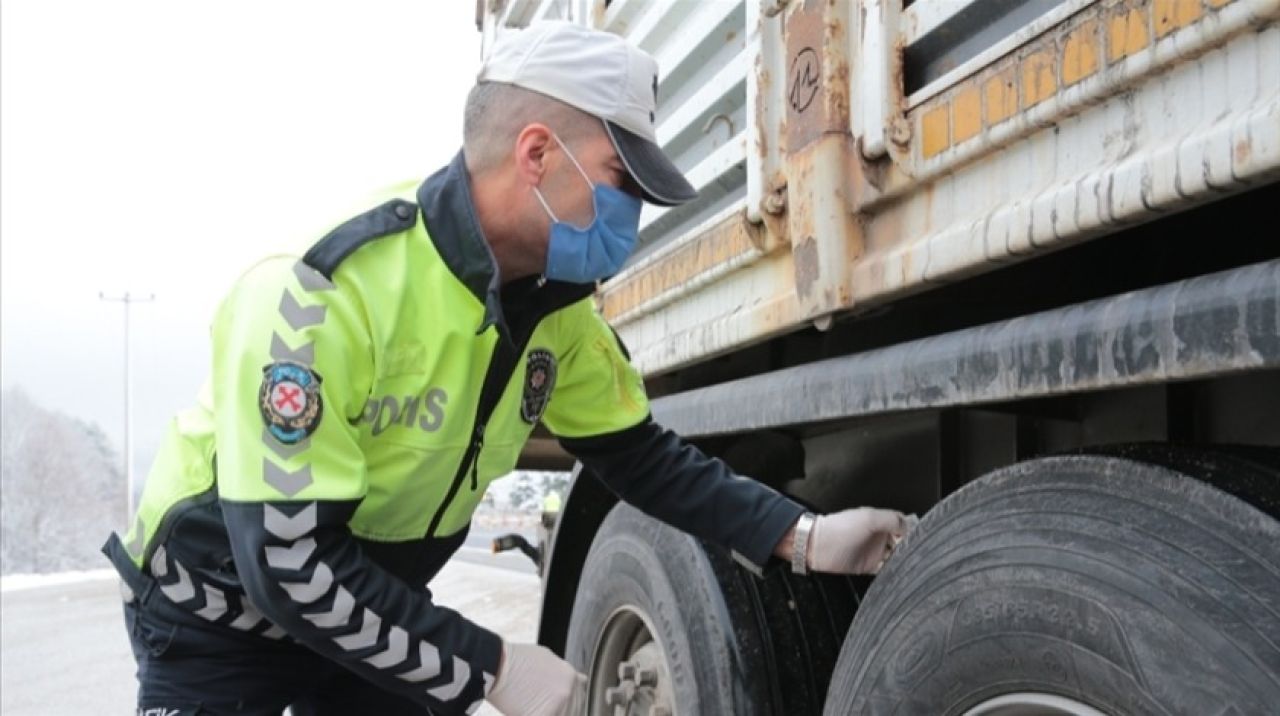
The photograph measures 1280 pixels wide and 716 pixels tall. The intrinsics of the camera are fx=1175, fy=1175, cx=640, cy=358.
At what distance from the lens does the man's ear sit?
172 cm

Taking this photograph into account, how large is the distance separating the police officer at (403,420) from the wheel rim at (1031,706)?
0.62 meters

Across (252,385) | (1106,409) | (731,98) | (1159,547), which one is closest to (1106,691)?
(1159,547)

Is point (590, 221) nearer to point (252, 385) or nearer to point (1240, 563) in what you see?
point (252, 385)

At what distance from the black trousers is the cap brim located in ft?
3.28

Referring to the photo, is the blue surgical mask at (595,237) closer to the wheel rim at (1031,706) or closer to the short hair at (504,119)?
the short hair at (504,119)

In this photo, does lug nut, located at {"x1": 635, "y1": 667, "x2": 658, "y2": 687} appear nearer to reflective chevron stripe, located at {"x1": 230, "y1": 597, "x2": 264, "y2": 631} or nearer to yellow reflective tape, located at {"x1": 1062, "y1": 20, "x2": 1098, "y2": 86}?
Answer: reflective chevron stripe, located at {"x1": 230, "y1": 597, "x2": 264, "y2": 631}

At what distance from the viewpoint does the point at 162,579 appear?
1.92 meters

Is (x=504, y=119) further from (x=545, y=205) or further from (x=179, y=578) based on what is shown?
(x=179, y=578)

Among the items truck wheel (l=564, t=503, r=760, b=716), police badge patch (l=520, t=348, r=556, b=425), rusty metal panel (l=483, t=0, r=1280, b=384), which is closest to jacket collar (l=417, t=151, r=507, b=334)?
police badge patch (l=520, t=348, r=556, b=425)

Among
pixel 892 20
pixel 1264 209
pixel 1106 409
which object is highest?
pixel 892 20

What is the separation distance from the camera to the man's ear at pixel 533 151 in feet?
5.63

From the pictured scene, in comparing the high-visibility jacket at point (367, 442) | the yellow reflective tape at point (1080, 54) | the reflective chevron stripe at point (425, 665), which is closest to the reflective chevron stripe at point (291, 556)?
the high-visibility jacket at point (367, 442)

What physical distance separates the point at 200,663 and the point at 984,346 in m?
1.36

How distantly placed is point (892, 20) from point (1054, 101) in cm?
39
